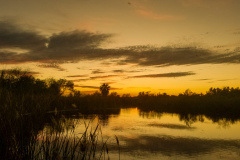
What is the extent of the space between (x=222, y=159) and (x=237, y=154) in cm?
133

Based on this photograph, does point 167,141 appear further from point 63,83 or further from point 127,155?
point 63,83

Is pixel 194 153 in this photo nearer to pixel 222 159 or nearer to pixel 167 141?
pixel 222 159

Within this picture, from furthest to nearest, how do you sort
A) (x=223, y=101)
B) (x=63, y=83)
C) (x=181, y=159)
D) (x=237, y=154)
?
(x=63, y=83) < (x=223, y=101) < (x=237, y=154) < (x=181, y=159)

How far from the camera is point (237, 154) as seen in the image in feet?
35.0

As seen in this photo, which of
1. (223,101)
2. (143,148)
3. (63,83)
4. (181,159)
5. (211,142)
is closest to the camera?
(181,159)

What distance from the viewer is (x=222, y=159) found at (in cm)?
988

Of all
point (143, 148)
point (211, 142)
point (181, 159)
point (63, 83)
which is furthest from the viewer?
point (63, 83)

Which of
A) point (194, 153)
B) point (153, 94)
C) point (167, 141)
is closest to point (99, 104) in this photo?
point (153, 94)

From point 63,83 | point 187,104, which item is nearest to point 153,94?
point 187,104

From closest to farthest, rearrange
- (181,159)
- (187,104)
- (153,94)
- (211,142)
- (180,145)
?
(181,159) < (180,145) < (211,142) < (187,104) < (153,94)

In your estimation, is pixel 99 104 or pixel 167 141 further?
pixel 99 104

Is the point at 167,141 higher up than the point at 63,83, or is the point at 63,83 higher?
the point at 63,83

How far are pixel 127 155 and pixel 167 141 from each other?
4151mm

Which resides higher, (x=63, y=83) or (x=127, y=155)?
(x=63, y=83)
